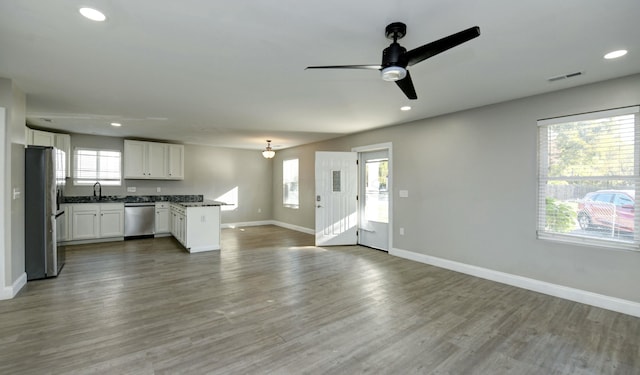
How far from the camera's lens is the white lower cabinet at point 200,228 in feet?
17.9

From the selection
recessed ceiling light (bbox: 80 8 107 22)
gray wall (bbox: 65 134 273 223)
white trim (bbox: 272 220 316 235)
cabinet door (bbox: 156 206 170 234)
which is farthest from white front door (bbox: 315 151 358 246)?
recessed ceiling light (bbox: 80 8 107 22)

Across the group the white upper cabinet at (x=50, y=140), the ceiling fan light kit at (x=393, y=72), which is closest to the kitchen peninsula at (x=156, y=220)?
the white upper cabinet at (x=50, y=140)

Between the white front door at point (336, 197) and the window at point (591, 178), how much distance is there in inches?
132

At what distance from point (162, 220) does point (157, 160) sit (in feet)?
4.99

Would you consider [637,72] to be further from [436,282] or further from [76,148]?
[76,148]

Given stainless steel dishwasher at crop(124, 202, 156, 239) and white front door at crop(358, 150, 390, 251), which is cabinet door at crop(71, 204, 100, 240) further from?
white front door at crop(358, 150, 390, 251)

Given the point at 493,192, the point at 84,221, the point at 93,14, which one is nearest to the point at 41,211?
the point at 84,221

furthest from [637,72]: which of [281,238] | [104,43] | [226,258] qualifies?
[281,238]

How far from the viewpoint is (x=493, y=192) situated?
4.07m

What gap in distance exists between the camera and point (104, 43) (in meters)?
2.39

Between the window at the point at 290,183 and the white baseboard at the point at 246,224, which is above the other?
the window at the point at 290,183

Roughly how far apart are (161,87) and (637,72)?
520 centimetres

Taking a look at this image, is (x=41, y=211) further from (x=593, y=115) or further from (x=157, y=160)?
(x=593, y=115)

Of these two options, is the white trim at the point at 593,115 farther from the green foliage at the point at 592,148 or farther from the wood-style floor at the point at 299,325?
the wood-style floor at the point at 299,325
